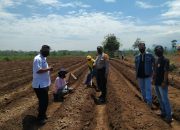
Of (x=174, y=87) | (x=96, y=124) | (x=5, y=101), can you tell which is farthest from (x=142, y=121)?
(x=174, y=87)

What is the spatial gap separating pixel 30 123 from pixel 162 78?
377cm

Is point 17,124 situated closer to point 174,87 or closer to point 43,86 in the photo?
point 43,86

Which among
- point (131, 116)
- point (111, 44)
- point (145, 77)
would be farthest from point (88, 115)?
point (111, 44)

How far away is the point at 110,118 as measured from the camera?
985cm

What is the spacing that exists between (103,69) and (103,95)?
110cm

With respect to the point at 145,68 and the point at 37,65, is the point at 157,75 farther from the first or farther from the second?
the point at 37,65

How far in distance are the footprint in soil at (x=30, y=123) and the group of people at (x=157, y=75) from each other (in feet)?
11.2

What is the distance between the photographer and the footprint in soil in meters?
8.81

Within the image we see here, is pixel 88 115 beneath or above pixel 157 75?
beneath

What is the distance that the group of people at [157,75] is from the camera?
907 cm

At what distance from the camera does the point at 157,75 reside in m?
9.27

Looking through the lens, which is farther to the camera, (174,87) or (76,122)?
(174,87)

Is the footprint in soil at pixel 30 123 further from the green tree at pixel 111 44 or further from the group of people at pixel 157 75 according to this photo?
the green tree at pixel 111 44

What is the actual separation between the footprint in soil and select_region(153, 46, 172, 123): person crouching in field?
3.40 meters
